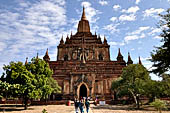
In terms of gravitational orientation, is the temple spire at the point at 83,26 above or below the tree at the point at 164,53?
above

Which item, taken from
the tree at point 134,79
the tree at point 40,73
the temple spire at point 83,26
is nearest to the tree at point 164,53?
the tree at point 134,79

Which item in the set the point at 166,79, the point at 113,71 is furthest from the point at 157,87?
the point at 113,71

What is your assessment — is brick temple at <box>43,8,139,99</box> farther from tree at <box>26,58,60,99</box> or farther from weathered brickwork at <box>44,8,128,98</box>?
tree at <box>26,58,60,99</box>

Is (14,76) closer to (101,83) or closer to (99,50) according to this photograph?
(101,83)

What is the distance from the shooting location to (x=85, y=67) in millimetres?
36656

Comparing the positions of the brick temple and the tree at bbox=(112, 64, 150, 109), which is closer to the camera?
the tree at bbox=(112, 64, 150, 109)

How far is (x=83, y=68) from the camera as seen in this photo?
119 ft

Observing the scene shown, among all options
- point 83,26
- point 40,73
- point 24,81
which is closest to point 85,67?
point 40,73

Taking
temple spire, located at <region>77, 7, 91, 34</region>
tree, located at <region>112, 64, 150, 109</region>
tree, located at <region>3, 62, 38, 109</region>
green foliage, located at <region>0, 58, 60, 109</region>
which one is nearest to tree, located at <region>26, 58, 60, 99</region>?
green foliage, located at <region>0, 58, 60, 109</region>

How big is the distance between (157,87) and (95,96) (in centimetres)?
1609

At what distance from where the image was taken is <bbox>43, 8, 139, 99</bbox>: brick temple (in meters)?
33.4

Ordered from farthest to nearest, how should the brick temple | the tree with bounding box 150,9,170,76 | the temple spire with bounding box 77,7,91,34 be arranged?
the temple spire with bounding box 77,7,91,34
the brick temple
the tree with bounding box 150,9,170,76

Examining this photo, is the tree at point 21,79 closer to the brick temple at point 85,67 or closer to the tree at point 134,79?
the tree at point 134,79

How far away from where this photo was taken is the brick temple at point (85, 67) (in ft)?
110
